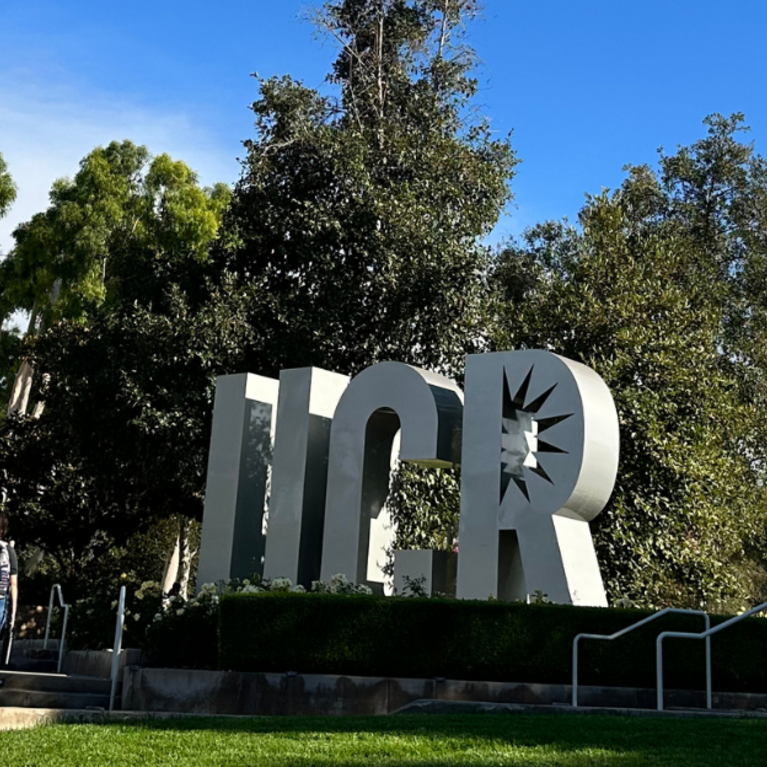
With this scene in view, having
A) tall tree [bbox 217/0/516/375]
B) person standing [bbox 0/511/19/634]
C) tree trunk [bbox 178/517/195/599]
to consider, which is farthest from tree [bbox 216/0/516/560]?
person standing [bbox 0/511/19/634]

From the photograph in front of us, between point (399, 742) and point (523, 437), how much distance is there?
773 centimetres

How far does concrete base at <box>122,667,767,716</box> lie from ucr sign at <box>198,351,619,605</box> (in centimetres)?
209

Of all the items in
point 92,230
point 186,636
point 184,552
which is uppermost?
point 92,230

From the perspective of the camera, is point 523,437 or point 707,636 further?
point 523,437

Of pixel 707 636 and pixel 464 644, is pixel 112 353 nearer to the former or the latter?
pixel 464 644

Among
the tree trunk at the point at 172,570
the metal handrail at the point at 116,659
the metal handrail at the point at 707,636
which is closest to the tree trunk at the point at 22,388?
the tree trunk at the point at 172,570

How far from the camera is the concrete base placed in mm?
10773

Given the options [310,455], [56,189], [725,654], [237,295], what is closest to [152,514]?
[237,295]

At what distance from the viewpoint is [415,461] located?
14562 millimetres

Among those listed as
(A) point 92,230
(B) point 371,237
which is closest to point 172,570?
(A) point 92,230

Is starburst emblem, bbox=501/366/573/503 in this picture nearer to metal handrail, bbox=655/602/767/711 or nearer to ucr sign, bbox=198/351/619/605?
ucr sign, bbox=198/351/619/605

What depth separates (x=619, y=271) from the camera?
2258cm

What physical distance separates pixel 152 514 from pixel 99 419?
5585 millimetres

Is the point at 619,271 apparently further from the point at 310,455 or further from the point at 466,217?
the point at 310,455
